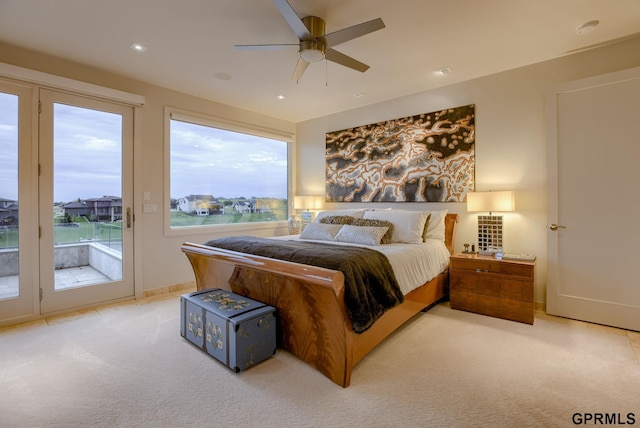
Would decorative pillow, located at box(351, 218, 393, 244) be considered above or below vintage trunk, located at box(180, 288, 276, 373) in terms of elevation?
above

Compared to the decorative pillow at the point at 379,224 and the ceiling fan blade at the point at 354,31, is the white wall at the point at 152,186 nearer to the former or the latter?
the decorative pillow at the point at 379,224

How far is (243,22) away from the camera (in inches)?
97.7

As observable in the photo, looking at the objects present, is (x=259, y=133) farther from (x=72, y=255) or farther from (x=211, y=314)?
(x=211, y=314)

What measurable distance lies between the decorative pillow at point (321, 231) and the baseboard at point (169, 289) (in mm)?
1766

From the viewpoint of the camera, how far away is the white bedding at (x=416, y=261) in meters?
2.60

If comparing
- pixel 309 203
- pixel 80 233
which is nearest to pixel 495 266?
pixel 309 203

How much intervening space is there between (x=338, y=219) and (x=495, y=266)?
1.78 metres

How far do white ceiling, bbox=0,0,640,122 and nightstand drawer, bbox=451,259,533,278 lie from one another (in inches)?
81.0

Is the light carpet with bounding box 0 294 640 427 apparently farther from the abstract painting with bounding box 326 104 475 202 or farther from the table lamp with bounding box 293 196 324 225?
the table lamp with bounding box 293 196 324 225

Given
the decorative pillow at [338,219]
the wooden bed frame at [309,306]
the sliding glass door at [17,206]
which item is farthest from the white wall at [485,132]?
the wooden bed frame at [309,306]

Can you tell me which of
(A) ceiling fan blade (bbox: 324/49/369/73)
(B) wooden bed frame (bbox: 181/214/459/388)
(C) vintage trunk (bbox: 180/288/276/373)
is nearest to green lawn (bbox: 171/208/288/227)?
(B) wooden bed frame (bbox: 181/214/459/388)

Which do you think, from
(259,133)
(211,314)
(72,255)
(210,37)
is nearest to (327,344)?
(211,314)

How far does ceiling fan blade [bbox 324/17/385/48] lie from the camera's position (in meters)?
2.01

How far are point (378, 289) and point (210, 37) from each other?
2.57m
